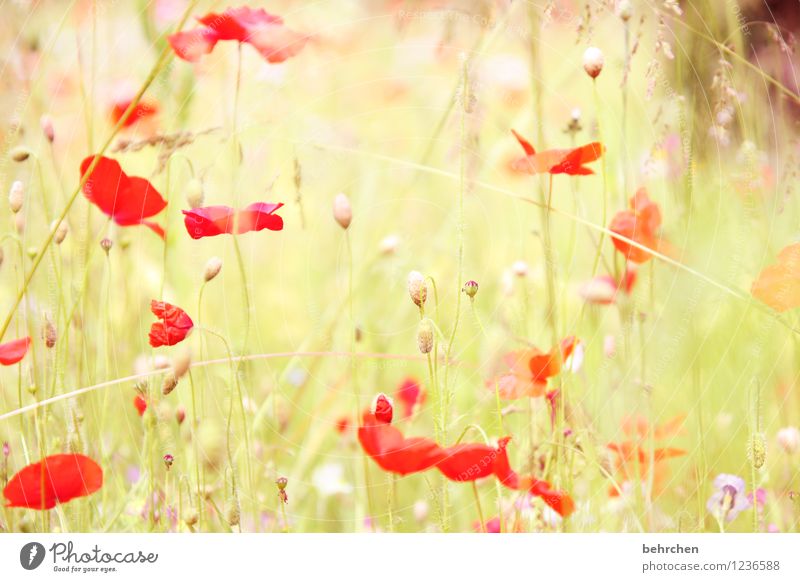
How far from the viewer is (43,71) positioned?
937mm

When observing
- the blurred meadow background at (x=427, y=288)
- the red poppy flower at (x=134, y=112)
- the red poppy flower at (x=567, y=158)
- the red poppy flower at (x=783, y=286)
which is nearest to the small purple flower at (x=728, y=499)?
the blurred meadow background at (x=427, y=288)

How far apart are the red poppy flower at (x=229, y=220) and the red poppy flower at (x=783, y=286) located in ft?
1.62

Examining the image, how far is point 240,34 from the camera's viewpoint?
31.4 inches

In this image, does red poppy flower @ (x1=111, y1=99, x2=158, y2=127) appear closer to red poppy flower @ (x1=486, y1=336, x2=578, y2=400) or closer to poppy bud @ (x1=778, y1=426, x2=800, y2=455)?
red poppy flower @ (x1=486, y1=336, x2=578, y2=400)

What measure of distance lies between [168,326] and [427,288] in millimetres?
318

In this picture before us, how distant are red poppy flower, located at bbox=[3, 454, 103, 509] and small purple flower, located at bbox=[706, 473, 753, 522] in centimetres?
54

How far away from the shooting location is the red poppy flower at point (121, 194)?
0.78 metres

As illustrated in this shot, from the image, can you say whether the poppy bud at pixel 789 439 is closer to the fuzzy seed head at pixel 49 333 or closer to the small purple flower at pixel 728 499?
the small purple flower at pixel 728 499

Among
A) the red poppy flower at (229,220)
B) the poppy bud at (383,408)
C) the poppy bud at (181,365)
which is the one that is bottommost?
the poppy bud at (383,408)

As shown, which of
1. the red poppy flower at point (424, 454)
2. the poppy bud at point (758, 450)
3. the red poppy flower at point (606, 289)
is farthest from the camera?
the red poppy flower at point (606, 289)

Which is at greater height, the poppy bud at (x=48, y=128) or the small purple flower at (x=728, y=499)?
the poppy bud at (x=48, y=128)

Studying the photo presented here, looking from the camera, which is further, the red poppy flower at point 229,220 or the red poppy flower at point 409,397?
the red poppy flower at point 409,397

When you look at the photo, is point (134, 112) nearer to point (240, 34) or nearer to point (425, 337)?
point (240, 34)
